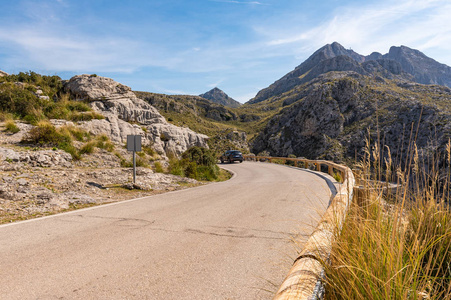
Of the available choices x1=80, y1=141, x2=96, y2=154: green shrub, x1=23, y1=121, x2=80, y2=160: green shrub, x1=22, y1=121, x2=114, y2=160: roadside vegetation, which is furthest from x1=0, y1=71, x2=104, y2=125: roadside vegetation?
x1=80, y1=141, x2=96, y2=154: green shrub

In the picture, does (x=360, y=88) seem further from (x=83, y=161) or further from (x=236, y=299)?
(x=236, y=299)

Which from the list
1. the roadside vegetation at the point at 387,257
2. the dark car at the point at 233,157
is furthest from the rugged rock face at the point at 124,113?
the roadside vegetation at the point at 387,257

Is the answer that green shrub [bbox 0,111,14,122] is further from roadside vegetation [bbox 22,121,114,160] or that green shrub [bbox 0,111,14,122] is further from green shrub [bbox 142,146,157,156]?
green shrub [bbox 142,146,157,156]

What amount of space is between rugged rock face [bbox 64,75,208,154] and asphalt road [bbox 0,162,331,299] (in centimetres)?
1359

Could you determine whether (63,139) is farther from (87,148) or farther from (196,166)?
(196,166)

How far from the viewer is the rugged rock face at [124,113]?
19609mm

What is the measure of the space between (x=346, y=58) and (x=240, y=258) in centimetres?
20619

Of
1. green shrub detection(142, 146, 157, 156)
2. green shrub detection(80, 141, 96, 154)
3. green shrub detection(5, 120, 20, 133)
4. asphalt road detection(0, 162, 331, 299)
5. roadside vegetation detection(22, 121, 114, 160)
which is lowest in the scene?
asphalt road detection(0, 162, 331, 299)

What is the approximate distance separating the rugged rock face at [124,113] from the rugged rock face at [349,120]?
2987cm

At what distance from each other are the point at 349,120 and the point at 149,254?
5649 cm

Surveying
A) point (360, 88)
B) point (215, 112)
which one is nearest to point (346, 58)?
point (215, 112)

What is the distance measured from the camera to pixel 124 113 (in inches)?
850

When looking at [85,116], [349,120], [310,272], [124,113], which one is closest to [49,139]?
[85,116]

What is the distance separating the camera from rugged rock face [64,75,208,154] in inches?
772
